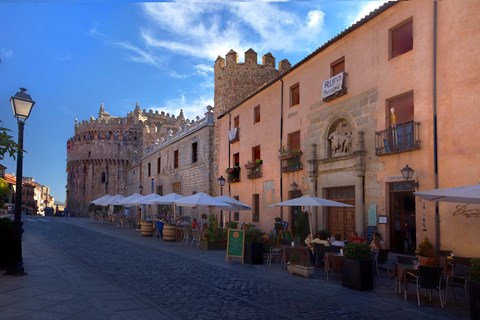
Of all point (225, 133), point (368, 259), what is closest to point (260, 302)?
point (368, 259)

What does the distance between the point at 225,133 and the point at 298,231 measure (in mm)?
11327

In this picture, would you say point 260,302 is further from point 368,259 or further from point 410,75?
point 410,75

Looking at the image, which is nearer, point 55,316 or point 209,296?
point 55,316

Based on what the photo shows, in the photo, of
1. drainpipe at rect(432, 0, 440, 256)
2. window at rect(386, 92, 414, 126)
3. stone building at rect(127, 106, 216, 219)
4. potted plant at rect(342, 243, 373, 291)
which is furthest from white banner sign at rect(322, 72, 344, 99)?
stone building at rect(127, 106, 216, 219)

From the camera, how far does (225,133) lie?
1012 inches

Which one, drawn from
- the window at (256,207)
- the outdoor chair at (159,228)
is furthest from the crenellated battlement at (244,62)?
the outdoor chair at (159,228)

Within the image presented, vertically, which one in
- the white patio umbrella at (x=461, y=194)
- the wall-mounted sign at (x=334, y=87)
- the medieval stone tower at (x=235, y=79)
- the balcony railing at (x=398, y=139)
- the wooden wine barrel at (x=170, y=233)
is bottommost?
the wooden wine barrel at (x=170, y=233)

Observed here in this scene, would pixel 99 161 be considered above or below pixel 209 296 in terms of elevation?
above

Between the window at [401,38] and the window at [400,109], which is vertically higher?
the window at [401,38]

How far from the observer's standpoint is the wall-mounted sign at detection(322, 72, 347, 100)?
587 inches

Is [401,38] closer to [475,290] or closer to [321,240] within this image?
[321,240]

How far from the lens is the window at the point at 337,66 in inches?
609

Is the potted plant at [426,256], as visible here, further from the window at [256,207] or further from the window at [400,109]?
the window at [256,207]

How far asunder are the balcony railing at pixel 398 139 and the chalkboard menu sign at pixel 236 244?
16.5ft
